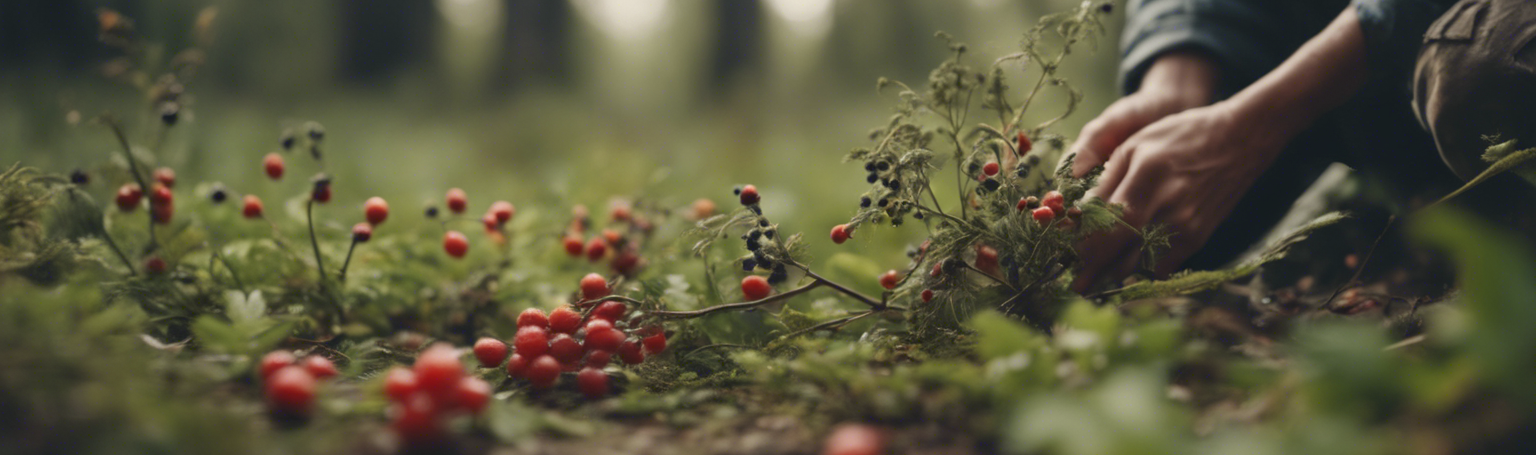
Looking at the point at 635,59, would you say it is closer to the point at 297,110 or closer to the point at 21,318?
the point at 297,110

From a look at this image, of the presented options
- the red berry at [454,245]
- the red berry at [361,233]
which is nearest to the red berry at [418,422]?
the red berry at [361,233]

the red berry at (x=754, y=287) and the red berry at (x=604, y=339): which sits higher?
the red berry at (x=754, y=287)

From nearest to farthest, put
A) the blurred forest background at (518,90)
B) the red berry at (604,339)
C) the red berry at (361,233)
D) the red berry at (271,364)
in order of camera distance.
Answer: the red berry at (271,364) < the red berry at (604,339) < the red berry at (361,233) < the blurred forest background at (518,90)

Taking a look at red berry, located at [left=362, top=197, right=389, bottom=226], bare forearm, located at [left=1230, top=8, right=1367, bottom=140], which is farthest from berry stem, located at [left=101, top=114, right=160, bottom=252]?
bare forearm, located at [left=1230, top=8, right=1367, bottom=140]

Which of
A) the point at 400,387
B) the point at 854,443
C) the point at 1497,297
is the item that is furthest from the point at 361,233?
the point at 1497,297

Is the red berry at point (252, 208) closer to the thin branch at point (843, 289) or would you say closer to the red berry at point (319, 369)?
the red berry at point (319, 369)

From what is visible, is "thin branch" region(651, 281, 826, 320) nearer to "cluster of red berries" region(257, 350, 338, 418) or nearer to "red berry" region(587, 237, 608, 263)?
"cluster of red berries" region(257, 350, 338, 418)

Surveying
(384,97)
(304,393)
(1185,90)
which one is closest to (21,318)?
(304,393)
